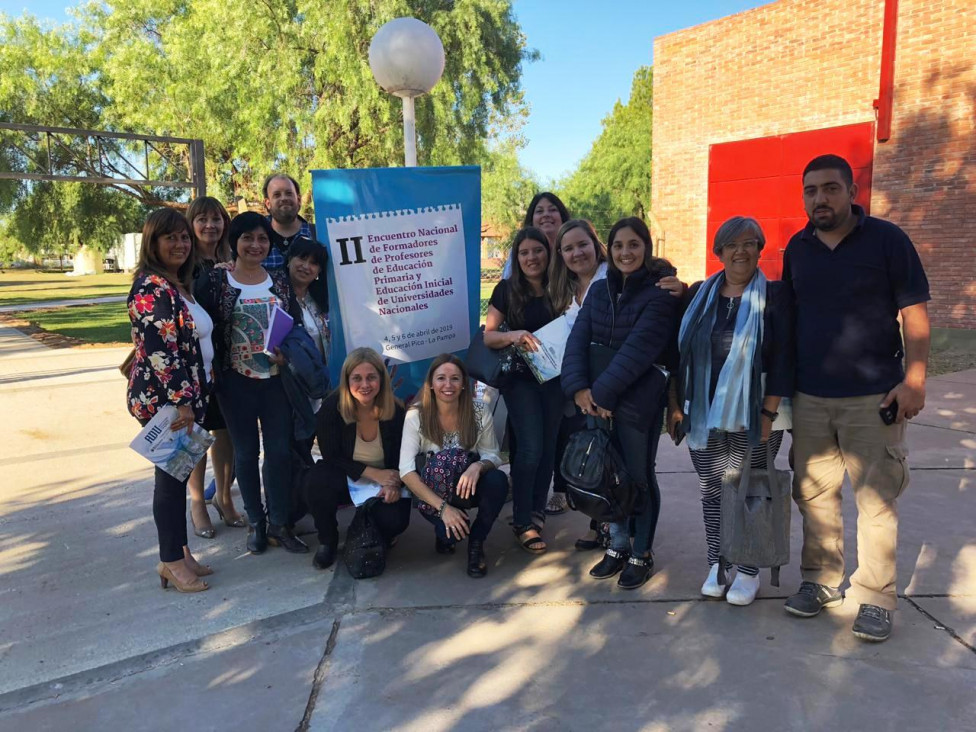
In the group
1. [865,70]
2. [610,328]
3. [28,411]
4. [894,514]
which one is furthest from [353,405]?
[865,70]

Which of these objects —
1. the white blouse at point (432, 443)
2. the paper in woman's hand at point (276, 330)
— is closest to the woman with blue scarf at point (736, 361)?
the white blouse at point (432, 443)

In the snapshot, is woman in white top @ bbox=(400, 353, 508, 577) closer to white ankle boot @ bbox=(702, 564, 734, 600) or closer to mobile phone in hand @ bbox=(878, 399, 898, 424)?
white ankle boot @ bbox=(702, 564, 734, 600)

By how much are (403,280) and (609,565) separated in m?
1.98

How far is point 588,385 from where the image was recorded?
3484 millimetres

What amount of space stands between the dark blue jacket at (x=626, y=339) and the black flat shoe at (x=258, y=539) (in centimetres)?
188

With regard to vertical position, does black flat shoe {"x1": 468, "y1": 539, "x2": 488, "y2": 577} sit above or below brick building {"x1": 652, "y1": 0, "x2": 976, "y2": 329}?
below

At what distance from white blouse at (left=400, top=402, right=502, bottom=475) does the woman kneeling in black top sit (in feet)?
0.37

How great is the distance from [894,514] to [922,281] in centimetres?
97

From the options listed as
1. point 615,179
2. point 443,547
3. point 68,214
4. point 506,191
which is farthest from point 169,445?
point 506,191

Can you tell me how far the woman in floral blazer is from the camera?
3.26 meters

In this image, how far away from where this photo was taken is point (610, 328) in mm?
3418

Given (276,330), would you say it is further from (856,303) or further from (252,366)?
(856,303)

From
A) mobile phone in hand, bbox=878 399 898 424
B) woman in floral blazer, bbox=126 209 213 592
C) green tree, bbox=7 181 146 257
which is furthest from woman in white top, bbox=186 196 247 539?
green tree, bbox=7 181 146 257

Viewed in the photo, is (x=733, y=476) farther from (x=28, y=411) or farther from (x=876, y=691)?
(x=28, y=411)
